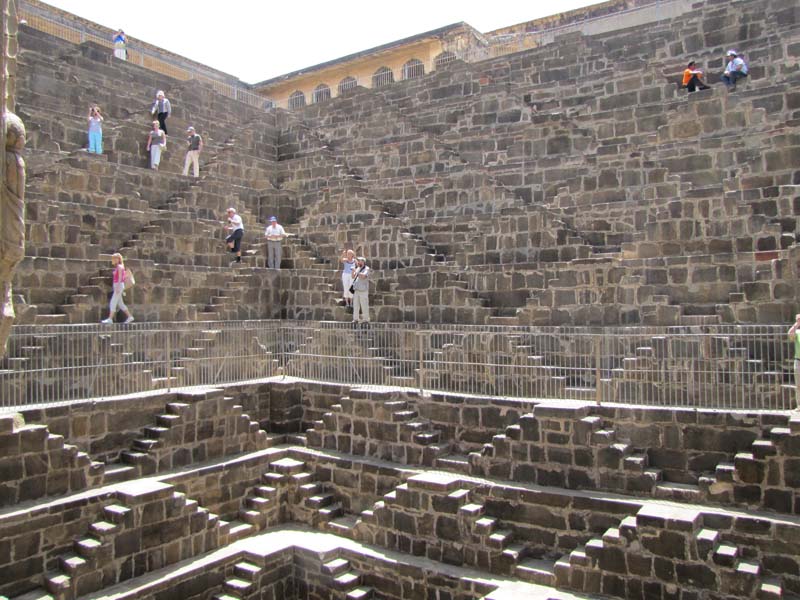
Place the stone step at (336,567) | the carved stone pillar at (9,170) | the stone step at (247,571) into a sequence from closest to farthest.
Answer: the carved stone pillar at (9,170) < the stone step at (247,571) < the stone step at (336,567)

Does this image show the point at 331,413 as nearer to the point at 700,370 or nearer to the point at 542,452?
the point at 542,452

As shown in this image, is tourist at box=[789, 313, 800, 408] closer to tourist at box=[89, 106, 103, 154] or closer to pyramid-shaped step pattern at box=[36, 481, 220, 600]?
pyramid-shaped step pattern at box=[36, 481, 220, 600]

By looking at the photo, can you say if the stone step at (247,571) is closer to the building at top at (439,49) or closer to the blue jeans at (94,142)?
the blue jeans at (94,142)

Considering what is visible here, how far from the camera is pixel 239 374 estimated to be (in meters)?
15.1

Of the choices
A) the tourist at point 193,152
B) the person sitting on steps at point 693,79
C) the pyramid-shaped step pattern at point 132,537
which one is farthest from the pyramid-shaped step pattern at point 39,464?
the person sitting on steps at point 693,79

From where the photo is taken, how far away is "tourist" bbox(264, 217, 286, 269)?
65.8 ft

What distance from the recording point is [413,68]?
31656 millimetres

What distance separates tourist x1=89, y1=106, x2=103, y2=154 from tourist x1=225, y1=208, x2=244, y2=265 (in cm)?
387

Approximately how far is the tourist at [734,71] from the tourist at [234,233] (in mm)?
13171

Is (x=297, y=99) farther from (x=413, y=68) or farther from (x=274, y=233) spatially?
(x=274, y=233)

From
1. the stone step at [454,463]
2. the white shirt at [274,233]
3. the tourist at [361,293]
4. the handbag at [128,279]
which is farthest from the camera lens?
the white shirt at [274,233]

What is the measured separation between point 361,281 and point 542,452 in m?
7.18

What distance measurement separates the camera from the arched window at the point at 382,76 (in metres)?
32.6

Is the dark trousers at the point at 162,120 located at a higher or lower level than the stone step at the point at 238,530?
higher
